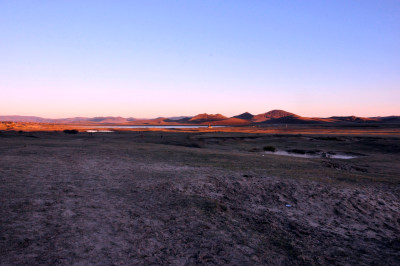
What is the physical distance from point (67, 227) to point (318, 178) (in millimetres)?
→ 9057

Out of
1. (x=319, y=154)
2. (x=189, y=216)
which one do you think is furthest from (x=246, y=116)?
(x=189, y=216)

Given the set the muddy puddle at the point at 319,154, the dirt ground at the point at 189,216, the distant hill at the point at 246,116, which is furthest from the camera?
the distant hill at the point at 246,116

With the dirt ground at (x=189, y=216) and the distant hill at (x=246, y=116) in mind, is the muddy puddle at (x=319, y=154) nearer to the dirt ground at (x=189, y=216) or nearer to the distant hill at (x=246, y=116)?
the dirt ground at (x=189, y=216)

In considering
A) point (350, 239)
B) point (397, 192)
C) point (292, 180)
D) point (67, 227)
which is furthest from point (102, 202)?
point (397, 192)

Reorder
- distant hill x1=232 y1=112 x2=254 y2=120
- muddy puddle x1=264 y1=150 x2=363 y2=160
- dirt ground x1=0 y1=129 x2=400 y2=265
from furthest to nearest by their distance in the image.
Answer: distant hill x1=232 y1=112 x2=254 y2=120 < muddy puddle x1=264 y1=150 x2=363 y2=160 < dirt ground x1=0 y1=129 x2=400 y2=265

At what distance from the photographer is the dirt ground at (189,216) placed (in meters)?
4.55

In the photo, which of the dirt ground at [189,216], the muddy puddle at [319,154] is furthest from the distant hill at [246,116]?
the dirt ground at [189,216]

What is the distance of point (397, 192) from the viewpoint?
9648 millimetres

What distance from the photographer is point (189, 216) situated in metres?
6.25

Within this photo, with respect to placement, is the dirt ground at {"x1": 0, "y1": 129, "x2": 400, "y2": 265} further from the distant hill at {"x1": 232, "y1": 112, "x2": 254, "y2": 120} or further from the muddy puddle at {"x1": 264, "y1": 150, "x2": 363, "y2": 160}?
the distant hill at {"x1": 232, "y1": 112, "x2": 254, "y2": 120}

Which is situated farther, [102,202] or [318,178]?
[318,178]

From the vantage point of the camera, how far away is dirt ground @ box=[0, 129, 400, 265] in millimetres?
4551

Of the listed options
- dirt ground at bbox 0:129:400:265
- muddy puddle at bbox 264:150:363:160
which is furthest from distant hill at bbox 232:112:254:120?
dirt ground at bbox 0:129:400:265

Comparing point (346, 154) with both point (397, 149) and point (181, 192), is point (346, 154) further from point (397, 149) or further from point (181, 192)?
point (181, 192)
